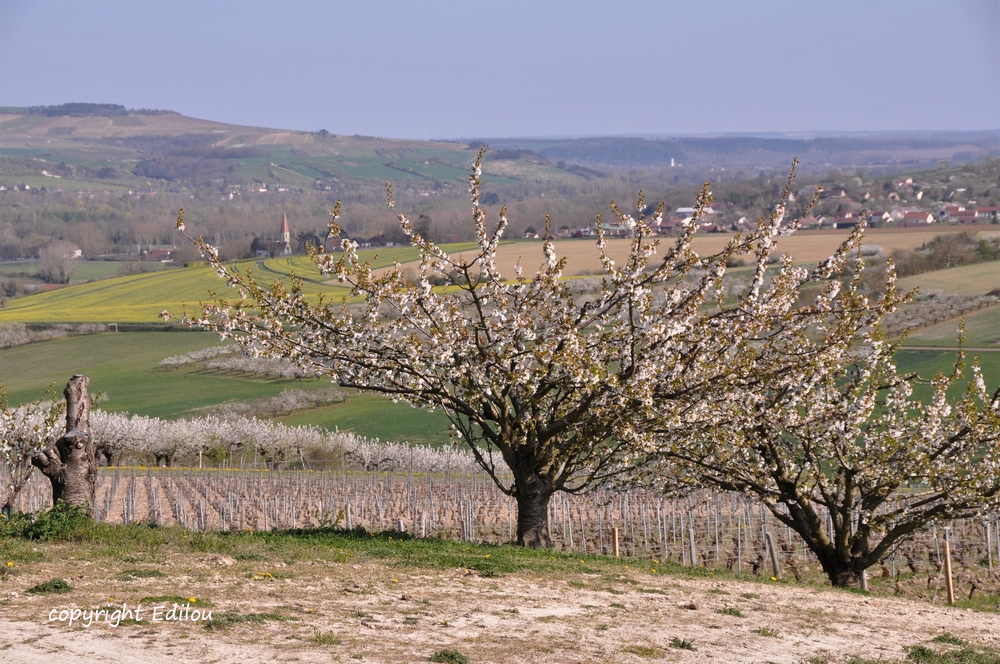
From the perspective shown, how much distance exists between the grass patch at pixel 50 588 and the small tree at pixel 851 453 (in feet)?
26.6

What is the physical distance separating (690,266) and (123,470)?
3100cm

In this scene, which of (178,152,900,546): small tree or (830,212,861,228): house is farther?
(830,212,861,228): house

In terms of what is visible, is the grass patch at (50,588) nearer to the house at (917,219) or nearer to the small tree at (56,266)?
the house at (917,219)

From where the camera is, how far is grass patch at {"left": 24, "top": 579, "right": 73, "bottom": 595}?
31.8 feet

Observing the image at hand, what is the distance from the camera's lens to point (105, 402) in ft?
181

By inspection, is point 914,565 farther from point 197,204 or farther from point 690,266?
point 197,204

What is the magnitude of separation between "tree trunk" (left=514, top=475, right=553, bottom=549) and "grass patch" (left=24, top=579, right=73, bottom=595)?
6.97m

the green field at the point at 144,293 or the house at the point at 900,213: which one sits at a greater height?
the house at the point at 900,213

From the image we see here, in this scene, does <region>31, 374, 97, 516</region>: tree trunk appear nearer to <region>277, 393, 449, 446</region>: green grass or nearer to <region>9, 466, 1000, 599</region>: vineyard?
<region>9, 466, 1000, 599</region>: vineyard

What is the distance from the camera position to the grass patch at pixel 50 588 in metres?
9.69

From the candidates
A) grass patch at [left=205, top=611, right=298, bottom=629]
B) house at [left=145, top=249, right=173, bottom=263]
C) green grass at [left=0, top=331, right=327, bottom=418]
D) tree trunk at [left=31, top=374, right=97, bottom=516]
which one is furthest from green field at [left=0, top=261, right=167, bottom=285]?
grass patch at [left=205, top=611, right=298, bottom=629]

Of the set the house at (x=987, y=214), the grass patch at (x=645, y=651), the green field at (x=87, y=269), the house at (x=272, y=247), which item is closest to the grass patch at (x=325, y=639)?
the grass patch at (x=645, y=651)

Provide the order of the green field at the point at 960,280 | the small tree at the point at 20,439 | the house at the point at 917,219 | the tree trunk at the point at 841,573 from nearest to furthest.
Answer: the small tree at the point at 20,439
the tree trunk at the point at 841,573
the green field at the point at 960,280
the house at the point at 917,219

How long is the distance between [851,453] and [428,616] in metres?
8.37
